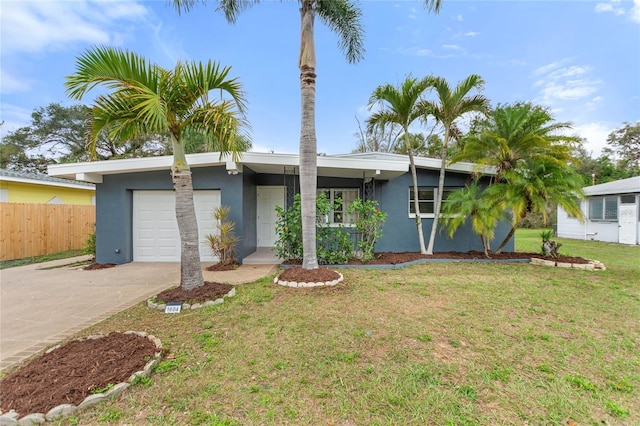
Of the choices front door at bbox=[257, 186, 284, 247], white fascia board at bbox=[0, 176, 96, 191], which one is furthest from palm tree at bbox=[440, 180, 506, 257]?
white fascia board at bbox=[0, 176, 96, 191]

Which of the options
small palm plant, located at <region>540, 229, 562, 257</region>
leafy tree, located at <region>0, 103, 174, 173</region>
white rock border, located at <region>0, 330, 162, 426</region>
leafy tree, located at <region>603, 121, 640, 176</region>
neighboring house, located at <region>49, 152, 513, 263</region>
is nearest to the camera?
white rock border, located at <region>0, 330, 162, 426</region>

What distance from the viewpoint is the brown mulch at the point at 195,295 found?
4.22 metres

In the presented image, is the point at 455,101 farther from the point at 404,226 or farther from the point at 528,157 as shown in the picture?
the point at 404,226

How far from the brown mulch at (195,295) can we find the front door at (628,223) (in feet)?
58.6

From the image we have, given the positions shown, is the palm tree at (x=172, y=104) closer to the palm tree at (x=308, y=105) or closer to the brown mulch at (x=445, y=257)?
the palm tree at (x=308, y=105)

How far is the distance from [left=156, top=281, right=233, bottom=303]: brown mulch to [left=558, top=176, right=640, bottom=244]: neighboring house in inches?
559

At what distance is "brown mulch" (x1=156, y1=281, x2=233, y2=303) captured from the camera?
166 inches

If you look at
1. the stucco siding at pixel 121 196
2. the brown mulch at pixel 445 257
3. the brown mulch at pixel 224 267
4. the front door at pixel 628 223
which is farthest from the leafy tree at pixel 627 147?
the brown mulch at pixel 224 267

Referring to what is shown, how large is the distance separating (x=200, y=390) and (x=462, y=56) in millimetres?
13870

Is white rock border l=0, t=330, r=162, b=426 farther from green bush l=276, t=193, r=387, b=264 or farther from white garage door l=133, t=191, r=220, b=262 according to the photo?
white garage door l=133, t=191, r=220, b=262

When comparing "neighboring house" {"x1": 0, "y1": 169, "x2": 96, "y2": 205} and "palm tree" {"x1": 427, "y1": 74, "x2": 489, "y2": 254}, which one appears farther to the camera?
"neighboring house" {"x1": 0, "y1": 169, "x2": 96, "y2": 205}

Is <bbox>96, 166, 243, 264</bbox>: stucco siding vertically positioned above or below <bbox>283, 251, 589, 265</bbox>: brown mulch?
above

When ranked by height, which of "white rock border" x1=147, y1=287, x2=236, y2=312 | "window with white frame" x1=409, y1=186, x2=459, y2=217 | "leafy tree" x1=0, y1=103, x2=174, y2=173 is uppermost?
"leafy tree" x1=0, y1=103, x2=174, y2=173

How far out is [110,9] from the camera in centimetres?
683
